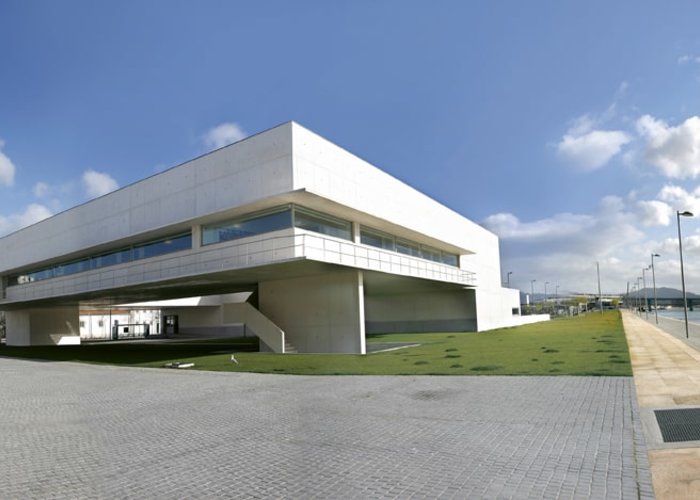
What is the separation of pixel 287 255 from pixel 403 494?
1546 cm

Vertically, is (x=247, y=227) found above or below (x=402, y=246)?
above

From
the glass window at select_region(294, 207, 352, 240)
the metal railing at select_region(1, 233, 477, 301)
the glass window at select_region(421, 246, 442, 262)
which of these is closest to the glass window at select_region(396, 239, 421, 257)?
the glass window at select_region(421, 246, 442, 262)

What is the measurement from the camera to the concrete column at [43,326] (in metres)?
43.3

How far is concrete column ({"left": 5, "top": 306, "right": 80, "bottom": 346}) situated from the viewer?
43344 mm

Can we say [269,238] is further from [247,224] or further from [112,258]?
[112,258]

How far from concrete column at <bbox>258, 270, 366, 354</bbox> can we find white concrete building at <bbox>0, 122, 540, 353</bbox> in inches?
2.0

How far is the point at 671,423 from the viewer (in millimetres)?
7918

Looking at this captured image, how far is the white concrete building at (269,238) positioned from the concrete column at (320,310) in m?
0.05

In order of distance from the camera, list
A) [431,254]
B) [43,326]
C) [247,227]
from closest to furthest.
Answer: [247,227], [431,254], [43,326]

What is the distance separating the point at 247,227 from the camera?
879 inches

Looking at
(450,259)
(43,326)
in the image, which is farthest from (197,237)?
(43,326)

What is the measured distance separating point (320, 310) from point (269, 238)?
5204mm

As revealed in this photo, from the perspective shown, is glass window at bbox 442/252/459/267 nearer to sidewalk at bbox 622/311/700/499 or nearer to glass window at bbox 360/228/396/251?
glass window at bbox 360/228/396/251

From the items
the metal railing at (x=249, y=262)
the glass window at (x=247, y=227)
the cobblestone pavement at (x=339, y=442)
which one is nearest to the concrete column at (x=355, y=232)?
the metal railing at (x=249, y=262)
